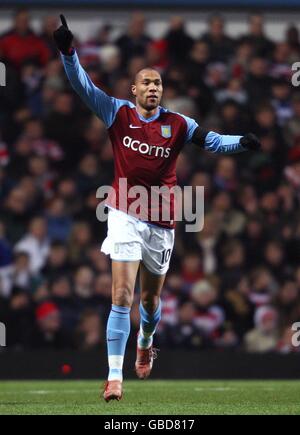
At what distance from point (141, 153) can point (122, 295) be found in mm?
1059

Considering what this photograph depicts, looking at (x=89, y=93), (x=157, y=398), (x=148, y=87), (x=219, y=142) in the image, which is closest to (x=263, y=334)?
(x=157, y=398)

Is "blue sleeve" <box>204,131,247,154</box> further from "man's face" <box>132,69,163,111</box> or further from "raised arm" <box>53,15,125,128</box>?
"raised arm" <box>53,15,125,128</box>

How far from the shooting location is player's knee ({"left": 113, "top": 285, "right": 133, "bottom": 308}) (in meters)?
8.20

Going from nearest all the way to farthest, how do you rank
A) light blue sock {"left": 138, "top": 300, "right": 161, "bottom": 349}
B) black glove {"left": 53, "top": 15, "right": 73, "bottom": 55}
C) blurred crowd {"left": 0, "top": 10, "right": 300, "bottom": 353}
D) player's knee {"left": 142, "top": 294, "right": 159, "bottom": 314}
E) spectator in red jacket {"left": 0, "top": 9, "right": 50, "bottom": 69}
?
1. black glove {"left": 53, "top": 15, "right": 73, "bottom": 55}
2. player's knee {"left": 142, "top": 294, "right": 159, "bottom": 314}
3. light blue sock {"left": 138, "top": 300, "right": 161, "bottom": 349}
4. blurred crowd {"left": 0, "top": 10, "right": 300, "bottom": 353}
5. spectator in red jacket {"left": 0, "top": 9, "right": 50, "bottom": 69}

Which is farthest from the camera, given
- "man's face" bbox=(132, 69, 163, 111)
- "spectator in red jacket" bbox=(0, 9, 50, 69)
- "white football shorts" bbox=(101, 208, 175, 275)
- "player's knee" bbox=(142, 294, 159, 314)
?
"spectator in red jacket" bbox=(0, 9, 50, 69)

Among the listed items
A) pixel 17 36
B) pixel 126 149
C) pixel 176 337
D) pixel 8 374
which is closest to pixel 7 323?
pixel 8 374

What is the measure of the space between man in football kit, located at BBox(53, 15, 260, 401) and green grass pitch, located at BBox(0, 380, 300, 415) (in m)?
0.42

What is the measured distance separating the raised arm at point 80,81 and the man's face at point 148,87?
7.6 inches

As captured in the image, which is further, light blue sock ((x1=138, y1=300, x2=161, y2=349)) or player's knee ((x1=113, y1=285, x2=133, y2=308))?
light blue sock ((x1=138, y1=300, x2=161, y2=349))

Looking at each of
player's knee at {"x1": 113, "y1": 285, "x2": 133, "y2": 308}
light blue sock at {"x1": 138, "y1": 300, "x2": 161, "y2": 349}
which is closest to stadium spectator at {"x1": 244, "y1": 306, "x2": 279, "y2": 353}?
light blue sock at {"x1": 138, "y1": 300, "x2": 161, "y2": 349}

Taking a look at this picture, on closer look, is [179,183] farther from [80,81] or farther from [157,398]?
[80,81]

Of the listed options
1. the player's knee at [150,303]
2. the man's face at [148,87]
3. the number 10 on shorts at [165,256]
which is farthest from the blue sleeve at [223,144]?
the player's knee at [150,303]
